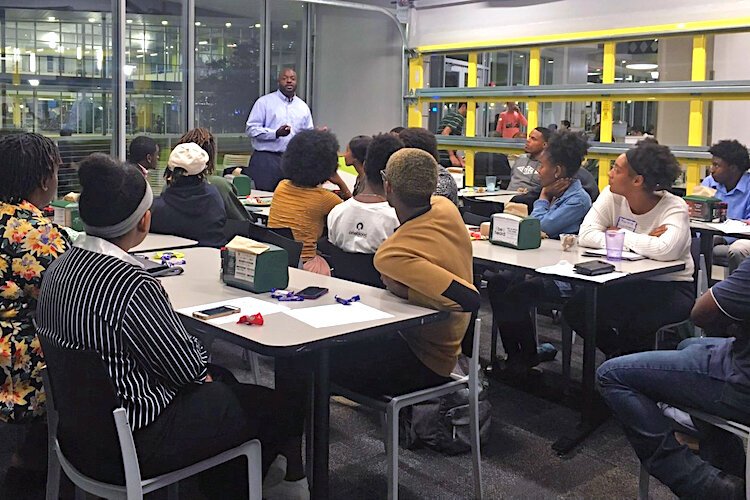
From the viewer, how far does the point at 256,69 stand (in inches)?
322

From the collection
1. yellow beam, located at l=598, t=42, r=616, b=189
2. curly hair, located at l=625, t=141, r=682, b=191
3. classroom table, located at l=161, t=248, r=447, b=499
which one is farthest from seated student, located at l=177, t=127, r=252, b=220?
yellow beam, located at l=598, t=42, r=616, b=189

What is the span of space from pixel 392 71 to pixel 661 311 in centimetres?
570

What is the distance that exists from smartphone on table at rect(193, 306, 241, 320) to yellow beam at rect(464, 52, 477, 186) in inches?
232

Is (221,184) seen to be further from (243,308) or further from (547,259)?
(243,308)

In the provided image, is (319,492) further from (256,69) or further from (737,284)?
(256,69)

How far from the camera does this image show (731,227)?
4.47m

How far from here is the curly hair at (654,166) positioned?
3.54 m

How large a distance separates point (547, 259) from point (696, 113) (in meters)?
3.56

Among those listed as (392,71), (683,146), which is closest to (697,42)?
(683,146)

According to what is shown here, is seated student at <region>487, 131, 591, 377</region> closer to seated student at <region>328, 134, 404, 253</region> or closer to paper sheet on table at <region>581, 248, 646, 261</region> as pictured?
paper sheet on table at <region>581, 248, 646, 261</region>

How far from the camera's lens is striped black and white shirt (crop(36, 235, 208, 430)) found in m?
1.84

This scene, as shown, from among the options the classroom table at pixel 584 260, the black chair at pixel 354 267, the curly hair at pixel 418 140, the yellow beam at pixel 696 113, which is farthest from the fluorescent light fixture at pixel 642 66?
the black chair at pixel 354 267

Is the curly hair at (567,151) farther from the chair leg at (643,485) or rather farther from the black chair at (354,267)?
the chair leg at (643,485)

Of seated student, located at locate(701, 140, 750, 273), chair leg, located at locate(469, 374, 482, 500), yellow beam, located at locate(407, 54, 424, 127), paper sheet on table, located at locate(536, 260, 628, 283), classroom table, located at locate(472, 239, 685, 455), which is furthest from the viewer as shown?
yellow beam, located at locate(407, 54, 424, 127)
